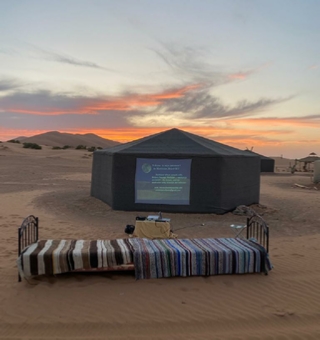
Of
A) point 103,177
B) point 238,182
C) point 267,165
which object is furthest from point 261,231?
point 267,165

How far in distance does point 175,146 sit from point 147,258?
7.51 metres

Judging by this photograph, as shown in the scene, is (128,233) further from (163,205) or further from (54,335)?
(54,335)

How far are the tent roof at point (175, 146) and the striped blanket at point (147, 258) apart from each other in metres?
6.42

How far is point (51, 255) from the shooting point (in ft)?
19.0

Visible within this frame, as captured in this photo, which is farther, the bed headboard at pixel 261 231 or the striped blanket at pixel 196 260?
the bed headboard at pixel 261 231

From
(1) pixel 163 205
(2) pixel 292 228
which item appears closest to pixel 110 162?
(1) pixel 163 205

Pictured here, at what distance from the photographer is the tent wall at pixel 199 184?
40.7ft

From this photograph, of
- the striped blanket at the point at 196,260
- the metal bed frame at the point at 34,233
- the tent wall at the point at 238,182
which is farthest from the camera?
the tent wall at the point at 238,182

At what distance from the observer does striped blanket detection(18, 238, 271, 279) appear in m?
5.81

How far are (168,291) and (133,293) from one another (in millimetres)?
543

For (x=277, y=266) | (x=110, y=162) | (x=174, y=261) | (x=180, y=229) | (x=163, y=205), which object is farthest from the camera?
(x=110, y=162)

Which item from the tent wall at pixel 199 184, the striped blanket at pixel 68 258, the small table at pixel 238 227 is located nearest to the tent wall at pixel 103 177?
the tent wall at pixel 199 184

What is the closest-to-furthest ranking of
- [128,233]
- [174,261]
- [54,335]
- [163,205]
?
[54,335] → [174,261] → [128,233] → [163,205]

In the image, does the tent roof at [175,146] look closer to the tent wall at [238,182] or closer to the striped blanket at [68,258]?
the tent wall at [238,182]
